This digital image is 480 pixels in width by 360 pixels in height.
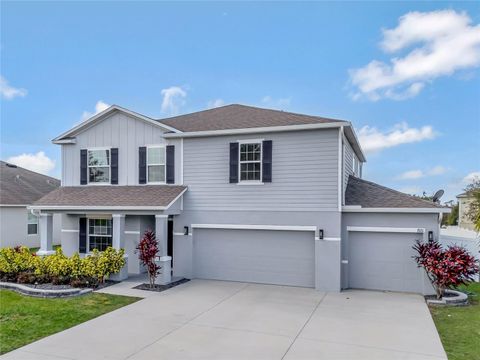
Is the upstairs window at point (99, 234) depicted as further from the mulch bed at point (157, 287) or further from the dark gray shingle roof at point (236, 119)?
the dark gray shingle roof at point (236, 119)

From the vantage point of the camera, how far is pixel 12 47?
48.5 ft

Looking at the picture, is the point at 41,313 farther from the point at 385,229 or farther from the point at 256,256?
the point at 385,229

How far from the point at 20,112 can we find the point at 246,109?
41.4ft

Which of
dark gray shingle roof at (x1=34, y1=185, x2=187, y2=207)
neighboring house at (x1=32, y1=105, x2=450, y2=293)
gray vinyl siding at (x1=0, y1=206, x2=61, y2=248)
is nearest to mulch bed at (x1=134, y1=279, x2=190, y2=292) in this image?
neighboring house at (x1=32, y1=105, x2=450, y2=293)

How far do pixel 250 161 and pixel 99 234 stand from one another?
6.63 meters

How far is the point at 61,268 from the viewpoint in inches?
433

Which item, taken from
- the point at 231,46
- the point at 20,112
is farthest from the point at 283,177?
the point at 20,112

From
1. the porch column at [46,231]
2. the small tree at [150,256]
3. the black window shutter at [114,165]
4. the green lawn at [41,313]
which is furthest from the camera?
the black window shutter at [114,165]

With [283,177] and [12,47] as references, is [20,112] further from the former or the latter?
[283,177]

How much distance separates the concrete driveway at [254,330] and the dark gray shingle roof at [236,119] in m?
5.51

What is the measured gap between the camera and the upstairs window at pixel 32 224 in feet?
67.5

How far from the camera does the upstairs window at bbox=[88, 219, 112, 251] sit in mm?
13391

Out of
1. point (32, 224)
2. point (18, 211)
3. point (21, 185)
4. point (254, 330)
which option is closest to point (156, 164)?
point (254, 330)

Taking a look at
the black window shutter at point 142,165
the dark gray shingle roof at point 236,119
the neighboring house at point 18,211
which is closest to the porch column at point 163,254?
the black window shutter at point 142,165
